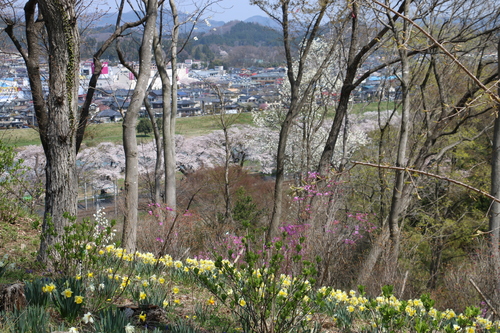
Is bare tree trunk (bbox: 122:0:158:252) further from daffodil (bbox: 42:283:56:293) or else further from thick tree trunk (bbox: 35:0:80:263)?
daffodil (bbox: 42:283:56:293)

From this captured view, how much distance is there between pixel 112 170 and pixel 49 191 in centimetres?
2880

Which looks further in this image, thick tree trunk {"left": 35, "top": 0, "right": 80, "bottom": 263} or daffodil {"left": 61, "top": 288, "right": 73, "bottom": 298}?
thick tree trunk {"left": 35, "top": 0, "right": 80, "bottom": 263}

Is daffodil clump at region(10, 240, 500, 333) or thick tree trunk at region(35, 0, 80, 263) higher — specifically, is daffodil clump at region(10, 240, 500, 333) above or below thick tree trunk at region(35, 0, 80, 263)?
below

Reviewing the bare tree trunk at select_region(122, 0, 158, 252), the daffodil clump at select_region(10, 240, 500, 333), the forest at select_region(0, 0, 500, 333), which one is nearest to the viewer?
the daffodil clump at select_region(10, 240, 500, 333)

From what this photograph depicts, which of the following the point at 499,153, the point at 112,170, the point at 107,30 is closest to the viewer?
the point at 499,153

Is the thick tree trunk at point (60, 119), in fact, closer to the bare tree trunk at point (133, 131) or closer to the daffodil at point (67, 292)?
the daffodil at point (67, 292)

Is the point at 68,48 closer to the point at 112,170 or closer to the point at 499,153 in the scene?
the point at 499,153

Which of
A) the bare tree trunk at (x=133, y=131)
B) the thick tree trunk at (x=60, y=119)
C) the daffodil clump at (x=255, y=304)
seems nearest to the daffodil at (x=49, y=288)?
the daffodil clump at (x=255, y=304)

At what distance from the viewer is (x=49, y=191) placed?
193 inches

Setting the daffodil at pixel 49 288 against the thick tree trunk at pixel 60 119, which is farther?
the thick tree trunk at pixel 60 119

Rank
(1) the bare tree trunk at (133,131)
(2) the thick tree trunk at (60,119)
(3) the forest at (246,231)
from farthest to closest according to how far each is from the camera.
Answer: (1) the bare tree trunk at (133,131)
(2) the thick tree trunk at (60,119)
(3) the forest at (246,231)

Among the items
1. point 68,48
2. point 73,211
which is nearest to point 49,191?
point 73,211

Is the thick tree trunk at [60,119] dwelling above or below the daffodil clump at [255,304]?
above

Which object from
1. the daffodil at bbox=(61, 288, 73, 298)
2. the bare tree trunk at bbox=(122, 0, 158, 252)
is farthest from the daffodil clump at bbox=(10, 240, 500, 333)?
the bare tree trunk at bbox=(122, 0, 158, 252)
